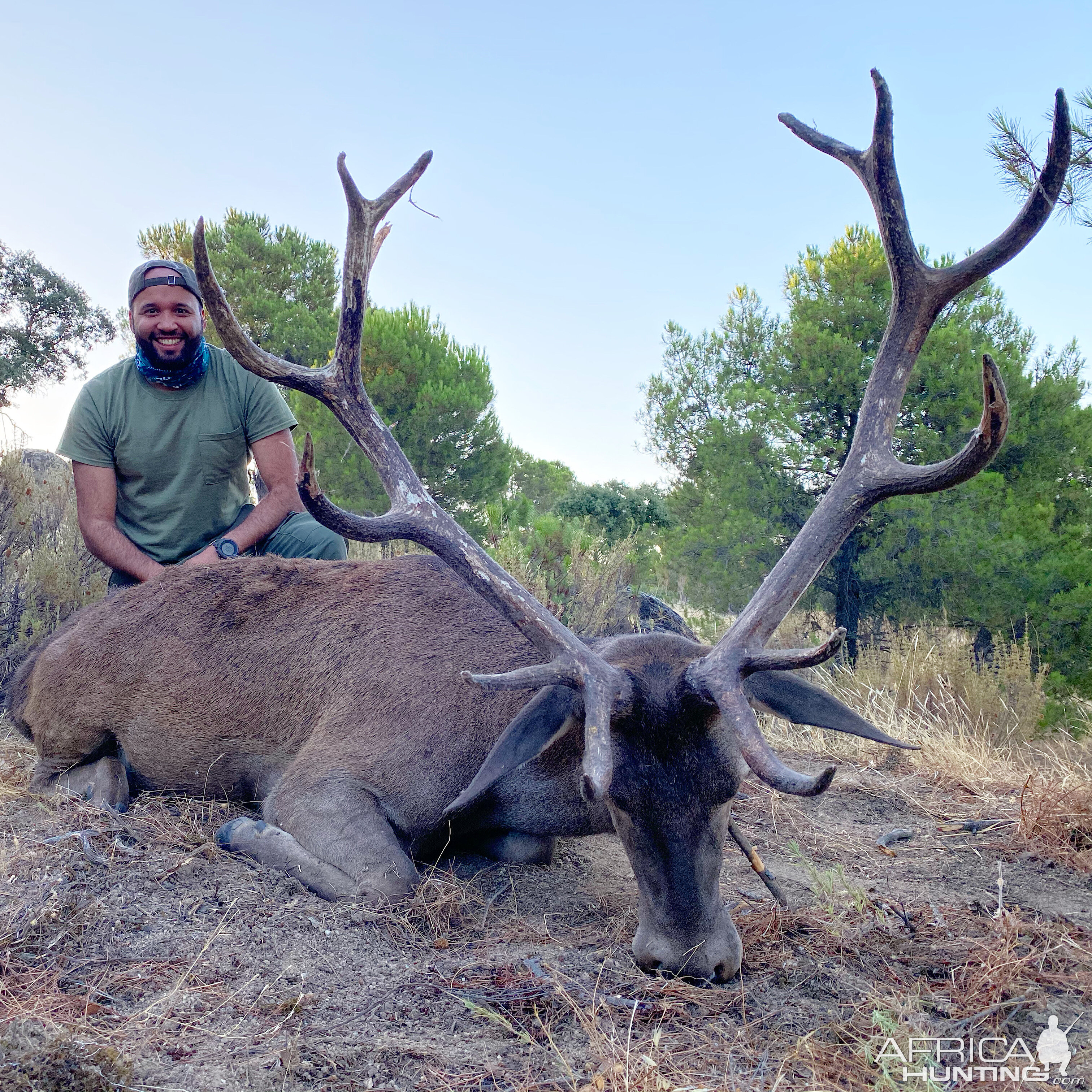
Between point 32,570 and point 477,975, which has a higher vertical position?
point 32,570

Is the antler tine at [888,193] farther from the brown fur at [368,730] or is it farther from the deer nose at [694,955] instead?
the deer nose at [694,955]

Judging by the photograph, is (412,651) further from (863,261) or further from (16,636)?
(863,261)

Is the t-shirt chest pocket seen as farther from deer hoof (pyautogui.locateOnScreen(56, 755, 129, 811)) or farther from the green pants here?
deer hoof (pyautogui.locateOnScreen(56, 755, 129, 811))

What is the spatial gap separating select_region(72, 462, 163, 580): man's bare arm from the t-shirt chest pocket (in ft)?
1.73

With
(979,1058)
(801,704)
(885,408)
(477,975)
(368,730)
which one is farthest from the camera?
(368,730)

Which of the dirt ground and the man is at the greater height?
the man

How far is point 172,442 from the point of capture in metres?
5.34

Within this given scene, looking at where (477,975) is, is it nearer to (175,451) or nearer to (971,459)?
(971,459)

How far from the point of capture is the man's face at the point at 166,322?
518 centimetres

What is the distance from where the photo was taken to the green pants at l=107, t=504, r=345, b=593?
533 centimetres

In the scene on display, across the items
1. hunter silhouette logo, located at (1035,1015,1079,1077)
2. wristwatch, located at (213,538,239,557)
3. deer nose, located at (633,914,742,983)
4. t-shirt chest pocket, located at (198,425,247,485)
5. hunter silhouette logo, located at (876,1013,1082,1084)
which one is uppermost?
t-shirt chest pocket, located at (198,425,247,485)

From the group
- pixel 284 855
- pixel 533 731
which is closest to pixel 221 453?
pixel 284 855

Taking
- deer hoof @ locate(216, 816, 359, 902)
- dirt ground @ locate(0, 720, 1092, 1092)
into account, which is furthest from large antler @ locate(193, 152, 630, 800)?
deer hoof @ locate(216, 816, 359, 902)

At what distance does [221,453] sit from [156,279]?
3.40ft
